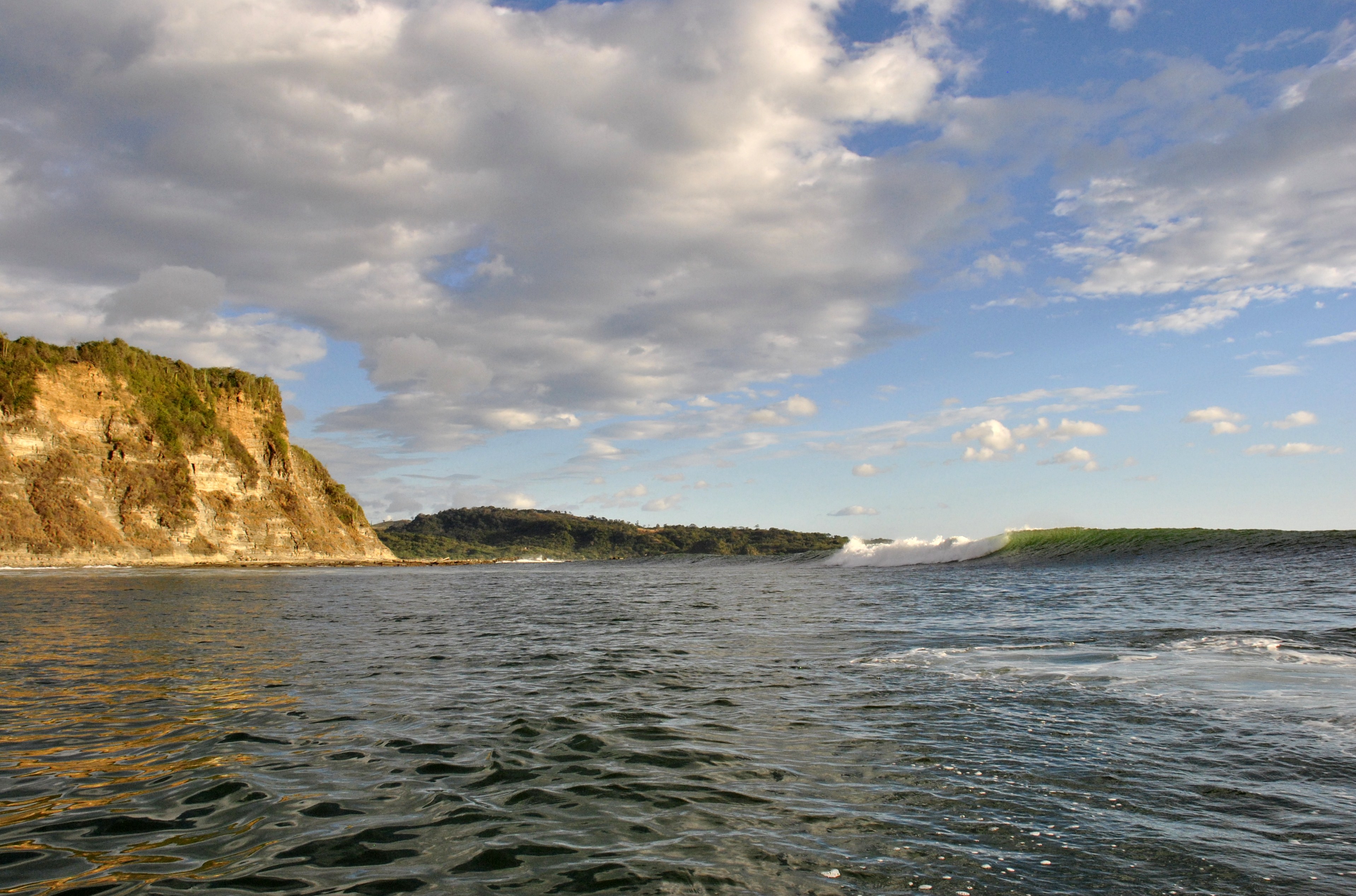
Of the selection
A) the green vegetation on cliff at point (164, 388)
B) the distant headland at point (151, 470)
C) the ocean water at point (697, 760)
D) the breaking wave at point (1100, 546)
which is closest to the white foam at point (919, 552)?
the breaking wave at point (1100, 546)

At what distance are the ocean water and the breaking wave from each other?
18.5 meters

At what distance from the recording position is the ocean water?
168 inches

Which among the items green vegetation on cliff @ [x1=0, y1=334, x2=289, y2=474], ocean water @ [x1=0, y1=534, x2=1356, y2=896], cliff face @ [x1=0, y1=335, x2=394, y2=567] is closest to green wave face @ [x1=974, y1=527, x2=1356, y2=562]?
ocean water @ [x1=0, y1=534, x2=1356, y2=896]

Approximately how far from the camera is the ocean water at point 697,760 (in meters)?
4.27

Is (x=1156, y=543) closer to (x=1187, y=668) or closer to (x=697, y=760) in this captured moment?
(x=1187, y=668)

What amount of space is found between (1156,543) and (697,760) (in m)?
38.0

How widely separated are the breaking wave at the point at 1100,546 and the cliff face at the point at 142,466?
69.2 meters

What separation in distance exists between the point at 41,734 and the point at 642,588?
30526 millimetres

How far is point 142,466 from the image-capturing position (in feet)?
246

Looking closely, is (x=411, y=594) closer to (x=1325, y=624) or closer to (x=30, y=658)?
(x=30, y=658)

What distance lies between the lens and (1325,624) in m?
13.4

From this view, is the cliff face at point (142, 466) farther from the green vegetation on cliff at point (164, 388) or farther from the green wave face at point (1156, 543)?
the green wave face at point (1156, 543)

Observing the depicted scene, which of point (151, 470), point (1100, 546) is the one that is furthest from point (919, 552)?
point (151, 470)

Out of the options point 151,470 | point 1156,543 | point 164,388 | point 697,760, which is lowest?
point 697,760
